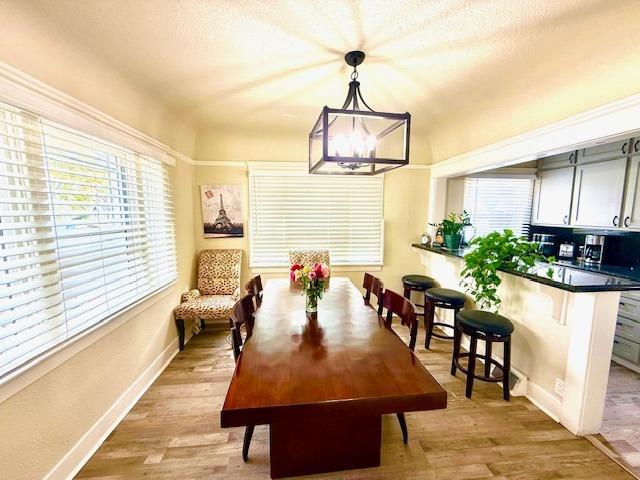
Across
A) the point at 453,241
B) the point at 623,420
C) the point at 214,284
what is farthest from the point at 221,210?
the point at 623,420

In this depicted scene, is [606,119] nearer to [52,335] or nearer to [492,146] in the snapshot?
[492,146]

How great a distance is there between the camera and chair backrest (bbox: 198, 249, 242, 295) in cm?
331

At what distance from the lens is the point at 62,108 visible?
4.95ft

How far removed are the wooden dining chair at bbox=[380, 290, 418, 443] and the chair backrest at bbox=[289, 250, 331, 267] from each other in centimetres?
142

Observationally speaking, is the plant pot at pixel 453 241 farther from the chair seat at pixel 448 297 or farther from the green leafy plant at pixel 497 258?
the green leafy plant at pixel 497 258

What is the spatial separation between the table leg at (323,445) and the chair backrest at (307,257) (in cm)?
203

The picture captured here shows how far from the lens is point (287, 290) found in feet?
8.54

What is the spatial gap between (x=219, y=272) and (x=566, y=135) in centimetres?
359

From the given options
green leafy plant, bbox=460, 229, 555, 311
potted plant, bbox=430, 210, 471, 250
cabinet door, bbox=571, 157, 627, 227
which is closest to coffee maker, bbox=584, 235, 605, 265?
cabinet door, bbox=571, 157, 627, 227

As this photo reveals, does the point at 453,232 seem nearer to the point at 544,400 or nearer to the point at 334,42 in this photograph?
the point at 544,400

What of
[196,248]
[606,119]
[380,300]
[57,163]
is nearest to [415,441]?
[380,300]

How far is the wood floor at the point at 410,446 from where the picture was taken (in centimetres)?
154

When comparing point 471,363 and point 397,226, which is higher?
point 397,226

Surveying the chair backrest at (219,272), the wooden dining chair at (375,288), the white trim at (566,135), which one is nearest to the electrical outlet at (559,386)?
the wooden dining chair at (375,288)
